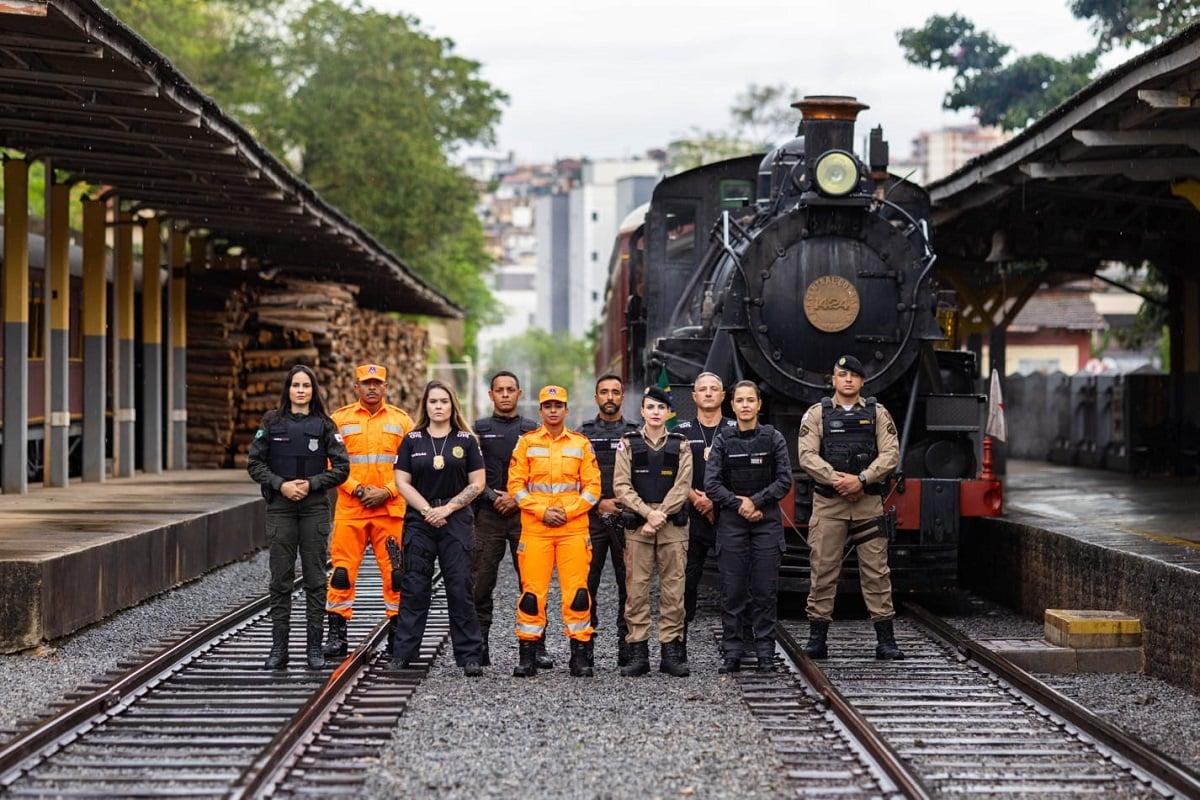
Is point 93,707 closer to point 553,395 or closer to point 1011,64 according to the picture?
point 553,395

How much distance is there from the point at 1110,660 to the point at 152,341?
45.6 feet

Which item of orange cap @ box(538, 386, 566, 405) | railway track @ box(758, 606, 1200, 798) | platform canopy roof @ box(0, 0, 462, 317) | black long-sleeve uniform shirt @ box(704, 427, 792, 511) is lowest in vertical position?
railway track @ box(758, 606, 1200, 798)

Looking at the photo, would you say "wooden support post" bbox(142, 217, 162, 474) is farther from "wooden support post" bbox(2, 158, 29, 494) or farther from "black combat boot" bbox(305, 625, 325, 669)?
"black combat boot" bbox(305, 625, 325, 669)

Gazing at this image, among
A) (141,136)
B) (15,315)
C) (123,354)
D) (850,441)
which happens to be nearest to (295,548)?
(850,441)

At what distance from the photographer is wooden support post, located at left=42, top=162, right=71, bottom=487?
653 inches

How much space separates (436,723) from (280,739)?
944mm

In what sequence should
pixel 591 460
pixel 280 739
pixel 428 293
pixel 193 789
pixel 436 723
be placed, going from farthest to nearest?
pixel 428 293 → pixel 591 460 → pixel 436 723 → pixel 280 739 → pixel 193 789

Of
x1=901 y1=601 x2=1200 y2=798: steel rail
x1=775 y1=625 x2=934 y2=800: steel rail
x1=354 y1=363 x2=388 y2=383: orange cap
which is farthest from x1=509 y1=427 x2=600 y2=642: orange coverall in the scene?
x1=901 y1=601 x2=1200 y2=798: steel rail

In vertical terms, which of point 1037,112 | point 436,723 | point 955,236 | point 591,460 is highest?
point 1037,112

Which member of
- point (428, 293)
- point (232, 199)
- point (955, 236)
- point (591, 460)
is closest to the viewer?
point (591, 460)

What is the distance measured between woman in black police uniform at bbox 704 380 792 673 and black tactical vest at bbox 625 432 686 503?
0.89ft

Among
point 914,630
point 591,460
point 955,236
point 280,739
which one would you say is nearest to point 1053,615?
point 914,630

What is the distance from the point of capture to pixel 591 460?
9125 mm

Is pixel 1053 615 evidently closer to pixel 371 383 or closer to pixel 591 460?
pixel 591 460
